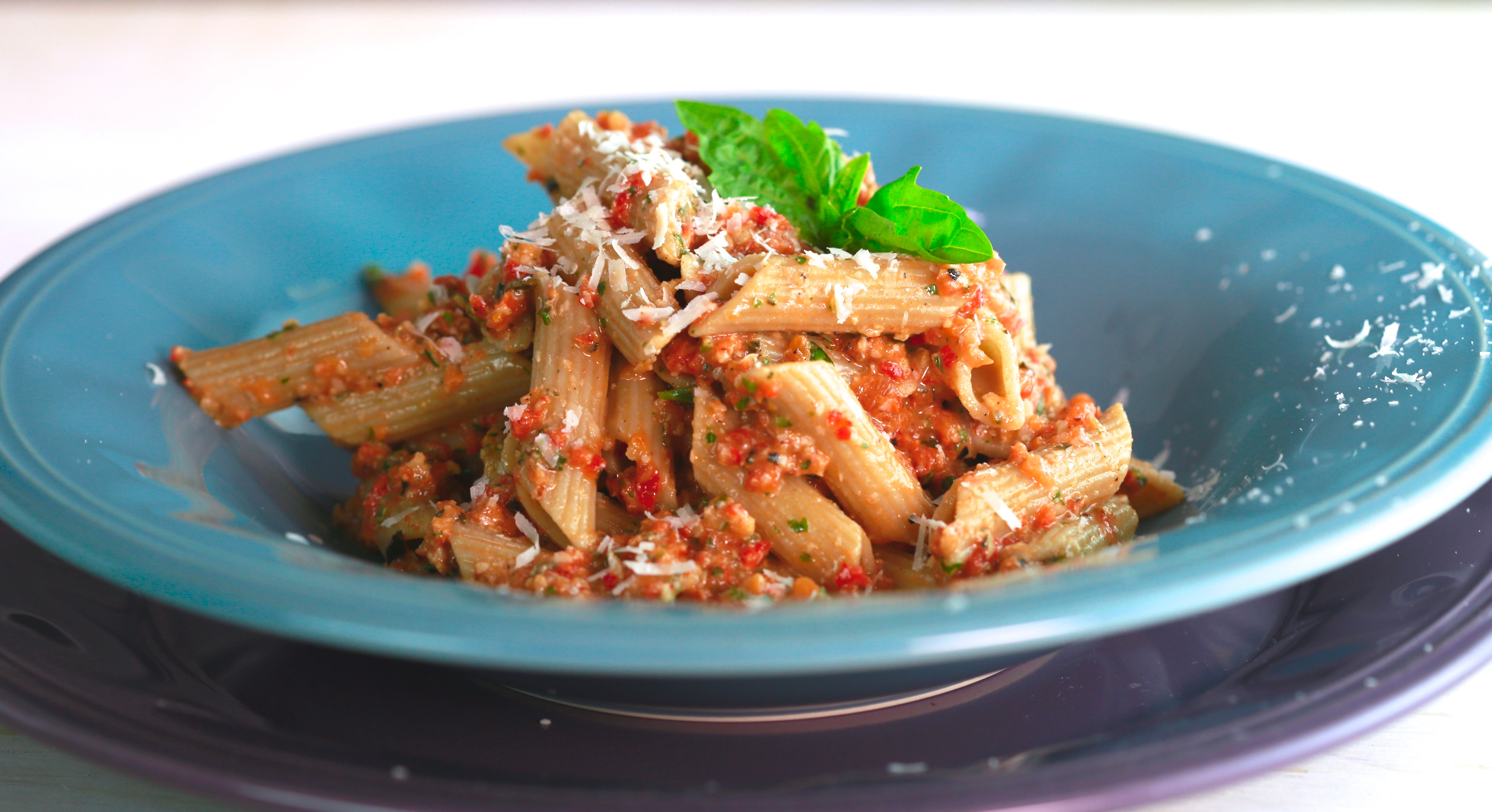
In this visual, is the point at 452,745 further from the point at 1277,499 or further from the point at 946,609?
the point at 1277,499

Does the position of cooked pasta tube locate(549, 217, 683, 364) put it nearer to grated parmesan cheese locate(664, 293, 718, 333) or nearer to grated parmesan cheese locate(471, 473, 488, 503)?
grated parmesan cheese locate(664, 293, 718, 333)

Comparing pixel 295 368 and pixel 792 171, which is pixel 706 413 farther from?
pixel 295 368

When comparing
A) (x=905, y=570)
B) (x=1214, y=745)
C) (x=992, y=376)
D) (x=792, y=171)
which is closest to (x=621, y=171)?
(x=792, y=171)

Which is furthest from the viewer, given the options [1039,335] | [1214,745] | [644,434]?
[1039,335]

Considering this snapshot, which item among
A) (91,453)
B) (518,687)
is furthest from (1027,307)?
(91,453)

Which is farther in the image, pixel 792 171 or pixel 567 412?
pixel 792 171

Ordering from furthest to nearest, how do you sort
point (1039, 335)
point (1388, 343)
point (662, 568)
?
point (1039, 335) < point (1388, 343) < point (662, 568)
